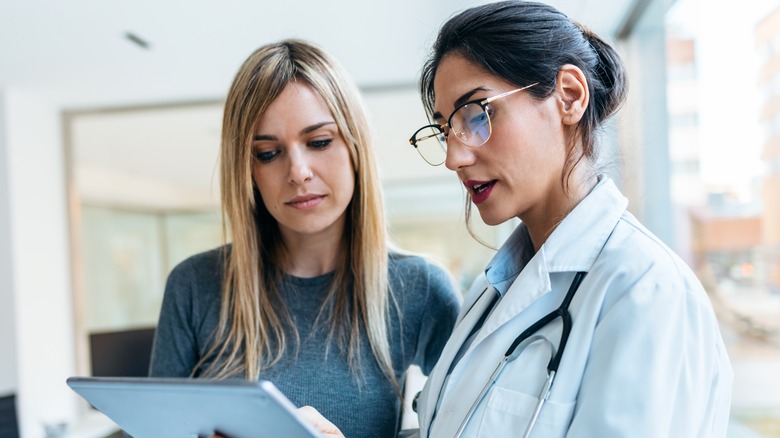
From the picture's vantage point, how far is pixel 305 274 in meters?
1.43

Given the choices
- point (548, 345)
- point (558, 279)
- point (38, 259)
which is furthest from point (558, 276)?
point (38, 259)

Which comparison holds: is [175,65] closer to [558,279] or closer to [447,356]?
[447,356]

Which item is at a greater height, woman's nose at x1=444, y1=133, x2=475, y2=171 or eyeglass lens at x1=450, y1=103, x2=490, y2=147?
eyeglass lens at x1=450, y1=103, x2=490, y2=147

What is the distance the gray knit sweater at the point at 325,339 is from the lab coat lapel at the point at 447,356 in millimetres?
164

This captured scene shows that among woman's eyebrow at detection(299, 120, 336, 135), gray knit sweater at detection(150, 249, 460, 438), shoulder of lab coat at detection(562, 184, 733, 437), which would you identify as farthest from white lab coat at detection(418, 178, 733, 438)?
woman's eyebrow at detection(299, 120, 336, 135)

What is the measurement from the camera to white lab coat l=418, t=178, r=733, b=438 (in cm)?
75

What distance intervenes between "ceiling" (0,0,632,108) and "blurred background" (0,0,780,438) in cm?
1

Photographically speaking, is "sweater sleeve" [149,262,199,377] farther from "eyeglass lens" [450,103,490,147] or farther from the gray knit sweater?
"eyeglass lens" [450,103,490,147]

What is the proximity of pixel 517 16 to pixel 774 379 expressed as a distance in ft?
5.23

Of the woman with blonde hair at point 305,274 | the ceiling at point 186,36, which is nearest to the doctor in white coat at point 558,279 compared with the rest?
the woman with blonde hair at point 305,274

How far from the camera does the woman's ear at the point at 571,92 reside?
943mm

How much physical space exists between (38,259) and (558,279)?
12.4 feet

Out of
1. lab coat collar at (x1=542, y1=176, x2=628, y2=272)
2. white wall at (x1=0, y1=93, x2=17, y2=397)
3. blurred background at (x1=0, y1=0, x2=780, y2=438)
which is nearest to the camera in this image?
lab coat collar at (x1=542, y1=176, x2=628, y2=272)

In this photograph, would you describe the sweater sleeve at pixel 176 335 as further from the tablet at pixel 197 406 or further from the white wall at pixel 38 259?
the white wall at pixel 38 259
